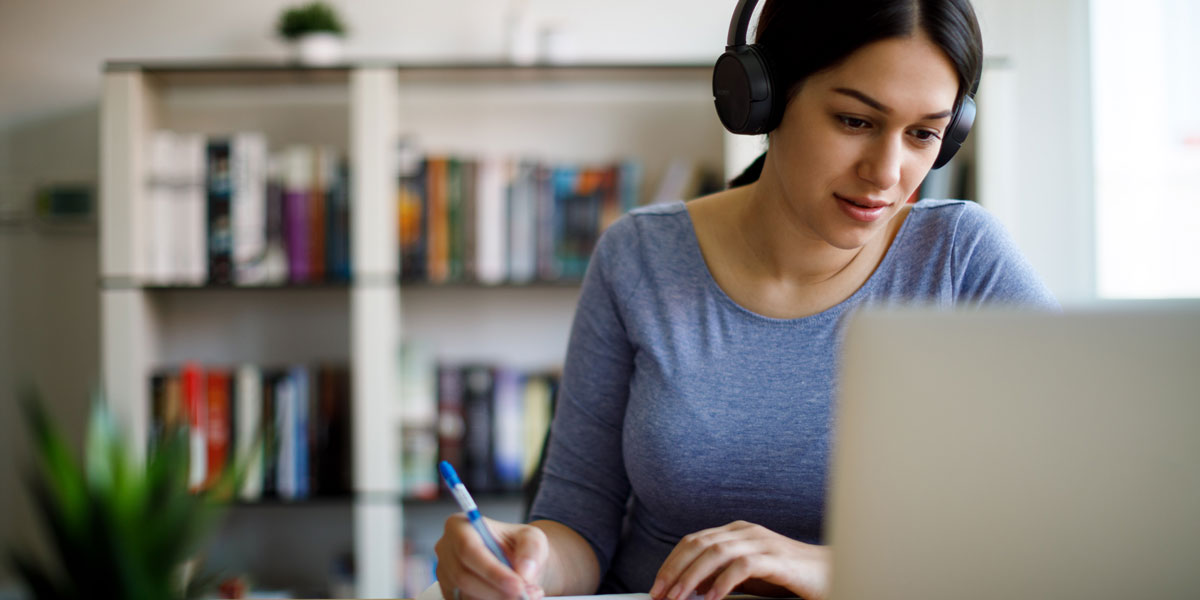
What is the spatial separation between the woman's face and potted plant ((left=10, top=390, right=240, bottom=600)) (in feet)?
2.19

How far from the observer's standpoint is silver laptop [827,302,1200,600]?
39cm

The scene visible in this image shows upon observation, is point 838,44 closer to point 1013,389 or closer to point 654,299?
point 654,299

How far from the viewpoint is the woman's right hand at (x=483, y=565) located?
678mm

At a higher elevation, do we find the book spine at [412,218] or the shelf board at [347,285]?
the book spine at [412,218]

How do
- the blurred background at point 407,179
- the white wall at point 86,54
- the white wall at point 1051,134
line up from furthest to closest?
the white wall at point 86,54
the white wall at point 1051,134
the blurred background at point 407,179

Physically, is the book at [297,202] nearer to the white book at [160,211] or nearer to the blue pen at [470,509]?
the white book at [160,211]

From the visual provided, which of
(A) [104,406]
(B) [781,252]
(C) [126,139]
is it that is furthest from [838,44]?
(C) [126,139]

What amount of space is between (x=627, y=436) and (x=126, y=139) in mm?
1526

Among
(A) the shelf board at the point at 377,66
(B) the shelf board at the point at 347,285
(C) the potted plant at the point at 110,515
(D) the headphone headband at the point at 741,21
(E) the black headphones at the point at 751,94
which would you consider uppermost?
(A) the shelf board at the point at 377,66

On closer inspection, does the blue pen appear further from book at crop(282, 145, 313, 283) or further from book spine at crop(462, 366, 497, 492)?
book at crop(282, 145, 313, 283)

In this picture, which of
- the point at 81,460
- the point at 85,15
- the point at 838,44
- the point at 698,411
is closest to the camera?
the point at 81,460

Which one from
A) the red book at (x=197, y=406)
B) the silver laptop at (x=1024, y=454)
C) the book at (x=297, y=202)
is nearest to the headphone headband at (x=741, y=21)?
the silver laptop at (x=1024, y=454)

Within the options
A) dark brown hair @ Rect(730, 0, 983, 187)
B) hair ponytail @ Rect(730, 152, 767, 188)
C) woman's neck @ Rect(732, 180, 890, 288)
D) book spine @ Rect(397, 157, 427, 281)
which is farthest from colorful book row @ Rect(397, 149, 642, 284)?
dark brown hair @ Rect(730, 0, 983, 187)

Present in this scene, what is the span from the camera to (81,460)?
1.14 feet
